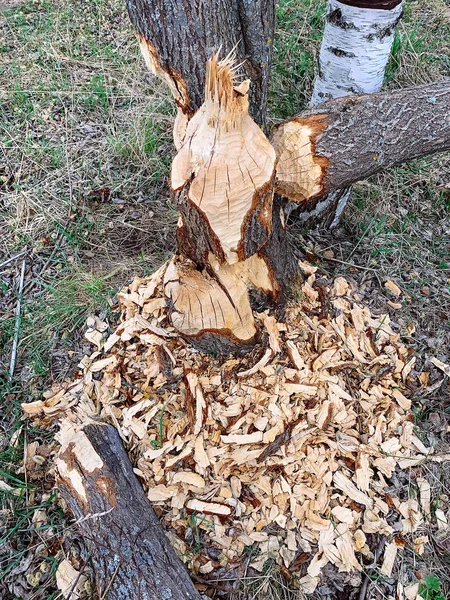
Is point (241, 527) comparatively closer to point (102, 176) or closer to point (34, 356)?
point (34, 356)

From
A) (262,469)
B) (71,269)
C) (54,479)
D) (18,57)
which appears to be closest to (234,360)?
(262,469)

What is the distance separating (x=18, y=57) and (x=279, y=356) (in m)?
3.29

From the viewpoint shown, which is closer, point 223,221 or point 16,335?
point 223,221

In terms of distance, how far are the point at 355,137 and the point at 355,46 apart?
0.62 metres

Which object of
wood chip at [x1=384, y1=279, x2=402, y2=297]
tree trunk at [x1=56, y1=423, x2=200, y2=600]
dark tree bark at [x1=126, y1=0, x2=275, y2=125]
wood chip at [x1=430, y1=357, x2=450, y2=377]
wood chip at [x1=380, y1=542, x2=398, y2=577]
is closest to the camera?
dark tree bark at [x1=126, y1=0, x2=275, y2=125]

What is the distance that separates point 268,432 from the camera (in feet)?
6.03

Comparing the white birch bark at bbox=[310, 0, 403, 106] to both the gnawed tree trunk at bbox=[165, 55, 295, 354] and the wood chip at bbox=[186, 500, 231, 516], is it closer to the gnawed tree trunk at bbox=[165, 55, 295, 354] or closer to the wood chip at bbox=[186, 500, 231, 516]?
the gnawed tree trunk at bbox=[165, 55, 295, 354]

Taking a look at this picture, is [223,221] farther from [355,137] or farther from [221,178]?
[355,137]

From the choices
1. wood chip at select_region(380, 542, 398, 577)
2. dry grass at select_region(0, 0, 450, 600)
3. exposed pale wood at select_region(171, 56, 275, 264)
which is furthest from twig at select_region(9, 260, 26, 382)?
wood chip at select_region(380, 542, 398, 577)

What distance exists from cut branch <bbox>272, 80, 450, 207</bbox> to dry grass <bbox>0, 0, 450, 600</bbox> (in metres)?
0.80

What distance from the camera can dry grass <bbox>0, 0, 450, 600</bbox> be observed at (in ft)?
6.47

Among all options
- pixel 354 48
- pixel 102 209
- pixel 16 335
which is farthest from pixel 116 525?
pixel 354 48

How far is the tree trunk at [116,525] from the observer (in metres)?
1.57

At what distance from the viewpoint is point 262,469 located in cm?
186
